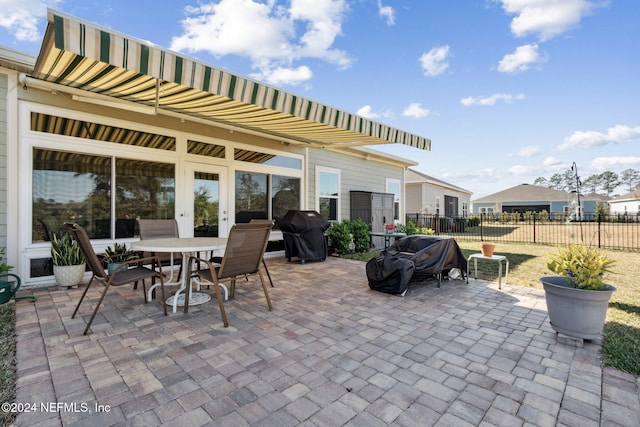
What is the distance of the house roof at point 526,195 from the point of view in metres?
31.5

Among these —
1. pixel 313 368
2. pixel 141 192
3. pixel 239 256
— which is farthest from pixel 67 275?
pixel 313 368

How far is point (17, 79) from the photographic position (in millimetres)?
4270

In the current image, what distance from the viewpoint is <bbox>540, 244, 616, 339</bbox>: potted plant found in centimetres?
256

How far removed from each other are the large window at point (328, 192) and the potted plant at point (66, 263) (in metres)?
5.79

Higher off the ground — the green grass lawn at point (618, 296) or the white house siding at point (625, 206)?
the white house siding at point (625, 206)

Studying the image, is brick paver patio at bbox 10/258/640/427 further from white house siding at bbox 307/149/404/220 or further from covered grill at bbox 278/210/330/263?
white house siding at bbox 307/149/404/220

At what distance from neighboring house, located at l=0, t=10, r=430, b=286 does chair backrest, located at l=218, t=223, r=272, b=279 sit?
1504mm

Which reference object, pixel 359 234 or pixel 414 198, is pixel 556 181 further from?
pixel 359 234

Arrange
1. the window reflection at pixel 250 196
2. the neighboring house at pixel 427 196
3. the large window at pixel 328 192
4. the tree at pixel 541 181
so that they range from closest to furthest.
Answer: the window reflection at pixel 250 196, the large window at pixel 328 192, the neighboring house at pixel 427 196, the tree at pixel 541 181

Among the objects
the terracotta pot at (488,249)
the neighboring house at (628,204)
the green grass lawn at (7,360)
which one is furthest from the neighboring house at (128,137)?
the neighboring house at (628,204)

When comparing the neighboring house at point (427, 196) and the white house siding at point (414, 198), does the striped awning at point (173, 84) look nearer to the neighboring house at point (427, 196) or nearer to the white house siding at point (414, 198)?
the neighboring house at point (427, 196)

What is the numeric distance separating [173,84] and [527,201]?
3726cm

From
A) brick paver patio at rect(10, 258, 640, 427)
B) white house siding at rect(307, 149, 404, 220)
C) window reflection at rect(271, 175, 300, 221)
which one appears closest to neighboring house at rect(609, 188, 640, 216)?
white house siding at rect(307, 149, 404, 220)

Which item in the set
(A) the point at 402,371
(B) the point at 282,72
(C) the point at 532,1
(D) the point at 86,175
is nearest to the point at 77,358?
(A) the point at 402,371
